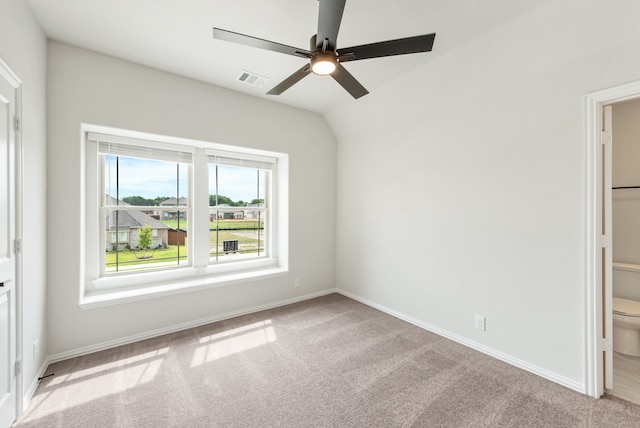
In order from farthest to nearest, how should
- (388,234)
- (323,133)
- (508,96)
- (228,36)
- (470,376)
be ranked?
(323,133) → (388,234) → (508,96) → (470,376) → (228,36)

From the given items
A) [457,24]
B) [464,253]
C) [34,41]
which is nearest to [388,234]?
[464,253]

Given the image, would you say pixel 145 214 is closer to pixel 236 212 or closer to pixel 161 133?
pixel 161 133

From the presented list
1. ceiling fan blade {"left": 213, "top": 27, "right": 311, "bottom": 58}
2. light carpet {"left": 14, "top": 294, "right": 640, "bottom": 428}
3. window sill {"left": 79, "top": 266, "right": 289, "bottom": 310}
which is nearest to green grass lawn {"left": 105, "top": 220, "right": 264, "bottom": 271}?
window sill {"left": 79, "top": 266, "right": 289, "bottom": 310}

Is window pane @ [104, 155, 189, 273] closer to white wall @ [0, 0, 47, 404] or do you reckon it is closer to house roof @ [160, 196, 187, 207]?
house roof @ [160, 196, 187, 207]

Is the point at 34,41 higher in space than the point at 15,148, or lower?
higher

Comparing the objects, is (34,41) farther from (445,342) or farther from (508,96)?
(445,342)

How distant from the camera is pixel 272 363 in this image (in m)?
2.47

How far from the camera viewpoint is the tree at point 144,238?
3223mm

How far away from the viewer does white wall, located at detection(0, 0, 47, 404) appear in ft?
5.80

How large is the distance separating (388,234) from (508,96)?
6.35 feet

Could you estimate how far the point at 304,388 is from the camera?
213cm

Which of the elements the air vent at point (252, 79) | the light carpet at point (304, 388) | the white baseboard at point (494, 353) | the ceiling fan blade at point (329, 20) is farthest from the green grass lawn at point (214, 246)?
the ceiling fan blade at point (329, 20)

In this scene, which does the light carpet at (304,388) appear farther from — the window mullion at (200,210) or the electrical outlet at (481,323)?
the window mullion at (200,210)

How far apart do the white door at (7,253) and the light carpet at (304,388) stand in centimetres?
26
